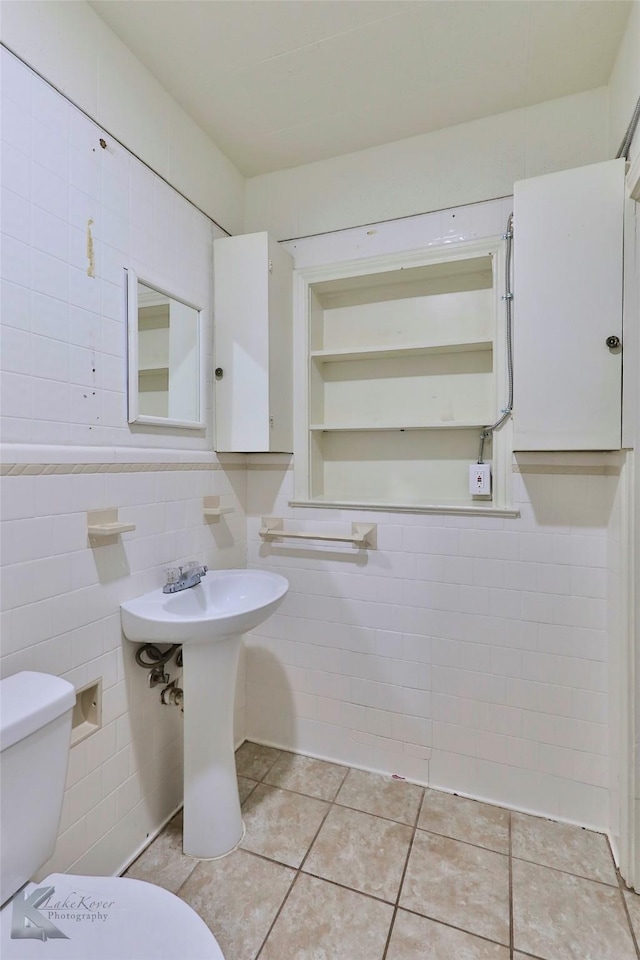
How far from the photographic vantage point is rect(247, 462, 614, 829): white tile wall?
1.62 meters

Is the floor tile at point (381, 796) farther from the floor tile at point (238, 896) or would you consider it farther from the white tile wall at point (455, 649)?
the floor tile at point (238, 896)

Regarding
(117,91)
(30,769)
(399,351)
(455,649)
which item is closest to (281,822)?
(455,649)

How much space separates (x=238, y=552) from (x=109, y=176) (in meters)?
1.45

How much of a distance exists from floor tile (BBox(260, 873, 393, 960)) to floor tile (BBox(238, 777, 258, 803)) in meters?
0.42

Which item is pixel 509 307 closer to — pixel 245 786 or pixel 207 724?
pixel 207 724

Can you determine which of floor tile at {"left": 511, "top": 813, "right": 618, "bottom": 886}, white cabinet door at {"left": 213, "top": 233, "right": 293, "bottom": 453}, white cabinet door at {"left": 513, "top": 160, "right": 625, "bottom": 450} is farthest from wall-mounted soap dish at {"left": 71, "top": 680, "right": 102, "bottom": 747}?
white cabinet door at {"left": 513, "top": 160, "right": 625, "bottom": 450}

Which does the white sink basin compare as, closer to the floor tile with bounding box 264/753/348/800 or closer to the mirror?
the mirror

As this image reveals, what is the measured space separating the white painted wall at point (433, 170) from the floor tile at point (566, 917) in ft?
7.59

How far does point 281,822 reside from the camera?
162 centimetres

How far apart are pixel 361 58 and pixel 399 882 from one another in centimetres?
260

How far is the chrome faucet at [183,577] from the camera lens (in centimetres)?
152

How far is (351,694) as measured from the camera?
6.36 ft

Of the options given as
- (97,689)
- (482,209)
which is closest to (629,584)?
(482,209)

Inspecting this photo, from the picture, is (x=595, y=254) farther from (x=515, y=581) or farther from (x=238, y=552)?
(x=238, y=552)
